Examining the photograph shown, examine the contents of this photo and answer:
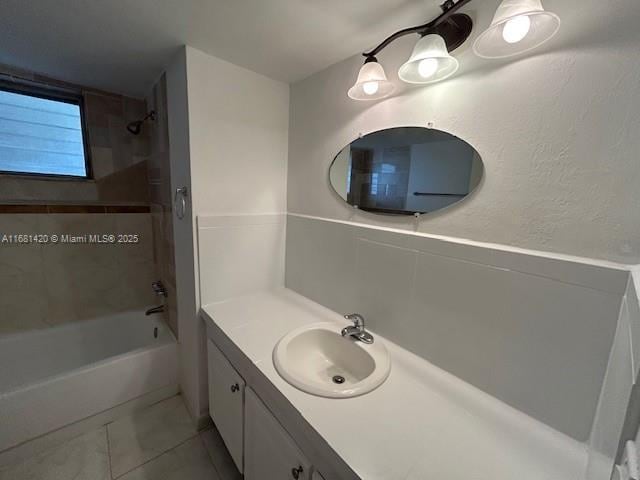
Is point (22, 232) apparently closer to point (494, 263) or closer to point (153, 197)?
point (153, 197)

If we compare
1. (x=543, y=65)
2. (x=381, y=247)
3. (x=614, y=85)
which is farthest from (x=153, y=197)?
(x=614, y=85)

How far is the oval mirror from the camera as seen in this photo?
0.92 m

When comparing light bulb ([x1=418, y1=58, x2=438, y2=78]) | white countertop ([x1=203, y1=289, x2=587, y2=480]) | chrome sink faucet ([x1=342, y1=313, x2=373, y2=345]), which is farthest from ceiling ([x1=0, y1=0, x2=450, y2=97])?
white countertop ([x1=203, y1=289, x2=587, y2=480])

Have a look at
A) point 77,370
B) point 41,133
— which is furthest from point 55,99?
point 77,370

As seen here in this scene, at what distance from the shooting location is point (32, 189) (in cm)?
174

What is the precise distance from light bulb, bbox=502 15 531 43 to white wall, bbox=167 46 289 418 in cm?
119

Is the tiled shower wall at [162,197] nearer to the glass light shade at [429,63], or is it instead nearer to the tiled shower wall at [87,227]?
the tiled shower wall at [87,227]

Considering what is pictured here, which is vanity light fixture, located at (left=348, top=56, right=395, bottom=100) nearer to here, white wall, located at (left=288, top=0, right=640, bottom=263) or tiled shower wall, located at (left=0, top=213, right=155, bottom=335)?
white wall, located at (left=288, top=0, right=640, bottom=263)

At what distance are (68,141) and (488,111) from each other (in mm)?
2612

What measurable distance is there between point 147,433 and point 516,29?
8.11 ft

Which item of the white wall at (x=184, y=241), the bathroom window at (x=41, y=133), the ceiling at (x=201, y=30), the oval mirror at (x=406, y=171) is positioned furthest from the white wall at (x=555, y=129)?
the bathroom window at (x=41, y=133)

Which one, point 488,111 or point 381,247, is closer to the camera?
point 488,111

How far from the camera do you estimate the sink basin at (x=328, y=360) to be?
2.88 feet

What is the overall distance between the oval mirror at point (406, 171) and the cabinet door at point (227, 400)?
3.33 feet
